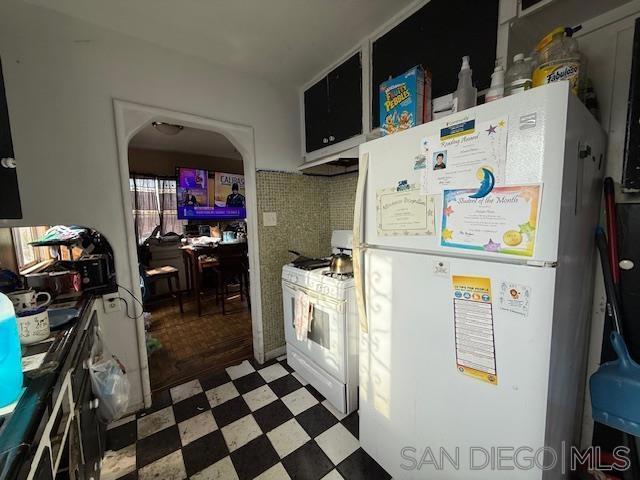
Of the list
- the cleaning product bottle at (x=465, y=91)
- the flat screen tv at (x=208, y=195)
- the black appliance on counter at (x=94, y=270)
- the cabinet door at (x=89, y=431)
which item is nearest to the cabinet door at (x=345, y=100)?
the cleaning product bottle at (x=465, y=91)

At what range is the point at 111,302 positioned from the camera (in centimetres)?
162

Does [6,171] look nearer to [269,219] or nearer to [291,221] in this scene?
[269,219]

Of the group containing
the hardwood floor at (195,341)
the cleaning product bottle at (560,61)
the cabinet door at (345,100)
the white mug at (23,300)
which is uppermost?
the cabinet door at (345,100)

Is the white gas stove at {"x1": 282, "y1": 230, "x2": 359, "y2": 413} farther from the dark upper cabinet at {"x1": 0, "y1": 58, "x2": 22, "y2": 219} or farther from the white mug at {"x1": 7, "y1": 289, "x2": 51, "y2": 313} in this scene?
the dark upper cabinet at {"x1": 0, "y1": 58, "x2": 22, "y2": 219}

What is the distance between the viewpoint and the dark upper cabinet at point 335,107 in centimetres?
173

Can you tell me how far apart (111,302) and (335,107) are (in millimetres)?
2058

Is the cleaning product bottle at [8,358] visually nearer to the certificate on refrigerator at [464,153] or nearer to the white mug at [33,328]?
the white mug at [33,328]

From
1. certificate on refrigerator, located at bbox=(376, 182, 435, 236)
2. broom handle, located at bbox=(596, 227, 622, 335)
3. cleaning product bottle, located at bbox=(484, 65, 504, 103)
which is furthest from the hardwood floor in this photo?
cleaning product bottle, located at bbox=(484, 65, 504, 103)

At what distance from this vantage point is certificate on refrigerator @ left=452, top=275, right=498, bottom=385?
2.64ft

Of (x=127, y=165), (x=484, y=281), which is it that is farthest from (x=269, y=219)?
(x=484, y=281)

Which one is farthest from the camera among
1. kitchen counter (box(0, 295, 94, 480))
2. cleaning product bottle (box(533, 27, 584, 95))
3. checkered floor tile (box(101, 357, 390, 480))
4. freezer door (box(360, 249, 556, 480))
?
checkered floor tile (box(101, 357, 390, 480))

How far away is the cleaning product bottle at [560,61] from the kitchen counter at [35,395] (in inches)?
69.0

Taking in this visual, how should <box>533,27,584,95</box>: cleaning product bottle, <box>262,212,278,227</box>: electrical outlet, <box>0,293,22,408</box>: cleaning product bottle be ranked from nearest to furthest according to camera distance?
<box>0,293,22,408</box>: cleaning product bottle → <box>533,27,584,95</box>: cleaning product bottle → <box>262,212,278,227</box>: electrical outlet

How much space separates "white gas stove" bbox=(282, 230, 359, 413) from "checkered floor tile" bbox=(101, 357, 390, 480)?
0.45 ft
